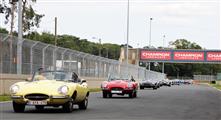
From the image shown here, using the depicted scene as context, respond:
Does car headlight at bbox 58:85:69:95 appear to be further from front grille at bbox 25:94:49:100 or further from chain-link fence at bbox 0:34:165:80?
chain-link fence at bbox 0:34:165:80

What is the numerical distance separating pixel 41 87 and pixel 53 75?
5.19 feet

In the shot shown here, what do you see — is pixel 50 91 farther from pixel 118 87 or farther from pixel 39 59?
pixel 39 59

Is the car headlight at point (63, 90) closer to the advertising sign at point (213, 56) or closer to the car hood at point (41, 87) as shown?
the car hood at point (41, 87)

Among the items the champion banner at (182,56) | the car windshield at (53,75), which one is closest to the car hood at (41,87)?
the car windshield at (53,75)

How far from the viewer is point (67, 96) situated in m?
16.6

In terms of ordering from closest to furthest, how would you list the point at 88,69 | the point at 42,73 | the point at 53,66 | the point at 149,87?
the point at 42,73
the point at 53,66
the point at 88,69
the point at 149,87

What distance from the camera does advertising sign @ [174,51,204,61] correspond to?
352ft

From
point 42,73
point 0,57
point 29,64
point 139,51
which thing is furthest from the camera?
point 139,51

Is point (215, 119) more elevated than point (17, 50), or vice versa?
point (17, 50)

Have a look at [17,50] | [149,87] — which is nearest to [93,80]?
[149,87]

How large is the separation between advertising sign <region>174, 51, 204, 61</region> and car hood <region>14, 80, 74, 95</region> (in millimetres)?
91573

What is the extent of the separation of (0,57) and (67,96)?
44.1 feet

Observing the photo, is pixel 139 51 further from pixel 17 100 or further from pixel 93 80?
pixel 17 100

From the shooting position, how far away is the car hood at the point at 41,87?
16.3 m
